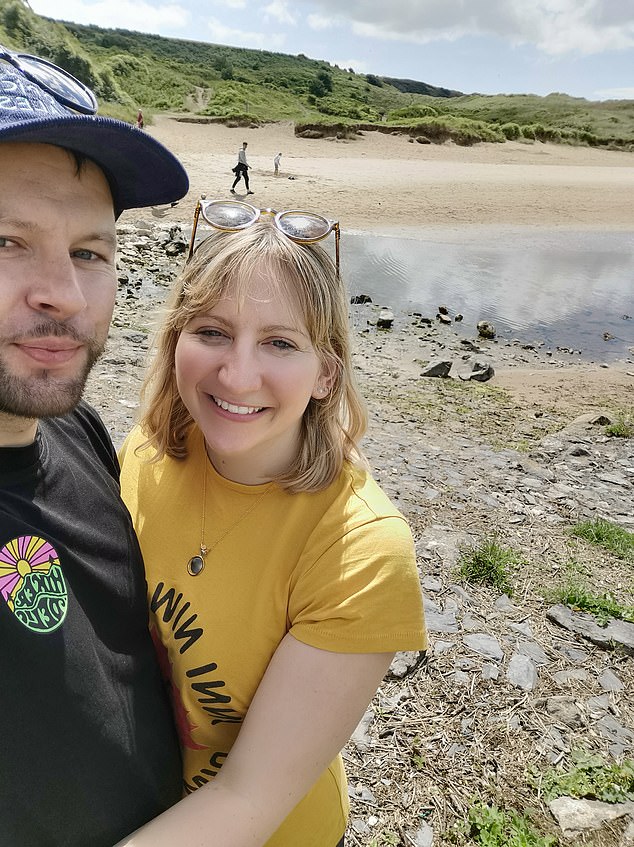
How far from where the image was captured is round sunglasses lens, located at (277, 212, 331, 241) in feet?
6.55

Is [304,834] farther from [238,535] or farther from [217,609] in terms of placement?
[238,535]

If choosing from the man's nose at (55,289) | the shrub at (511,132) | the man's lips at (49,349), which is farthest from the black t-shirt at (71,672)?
the shrub at (511,132)

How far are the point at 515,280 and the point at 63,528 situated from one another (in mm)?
17282

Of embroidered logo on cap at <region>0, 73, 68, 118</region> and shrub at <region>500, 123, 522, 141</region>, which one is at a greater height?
shrub at <region>500, 123, 522, 141</region>

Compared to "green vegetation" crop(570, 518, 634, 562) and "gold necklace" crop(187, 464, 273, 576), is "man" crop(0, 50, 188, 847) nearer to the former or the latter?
"gold necklace" crop(187, 464, 273, 576)

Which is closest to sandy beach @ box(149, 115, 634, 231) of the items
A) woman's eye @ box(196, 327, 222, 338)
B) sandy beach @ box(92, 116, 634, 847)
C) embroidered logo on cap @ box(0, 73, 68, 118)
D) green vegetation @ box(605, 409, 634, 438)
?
sandy beach @ box(92, 116, 634, 847)

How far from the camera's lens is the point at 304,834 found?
185 centimetres

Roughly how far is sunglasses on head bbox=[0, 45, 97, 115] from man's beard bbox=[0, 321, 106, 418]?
62 cm

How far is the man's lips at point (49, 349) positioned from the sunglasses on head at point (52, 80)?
65 cm

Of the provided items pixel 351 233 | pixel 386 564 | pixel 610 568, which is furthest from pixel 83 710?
pixel 351 233

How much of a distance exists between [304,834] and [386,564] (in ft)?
2.97

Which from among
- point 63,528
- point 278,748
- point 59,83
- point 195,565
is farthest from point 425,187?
point 278,748

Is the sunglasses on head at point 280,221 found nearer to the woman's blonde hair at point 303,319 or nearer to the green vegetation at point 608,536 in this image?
the woman's blonde hair at point 303,319

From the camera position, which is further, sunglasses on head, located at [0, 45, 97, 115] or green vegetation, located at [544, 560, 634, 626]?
green vegetation, located at [544, 560, 634, 626]
